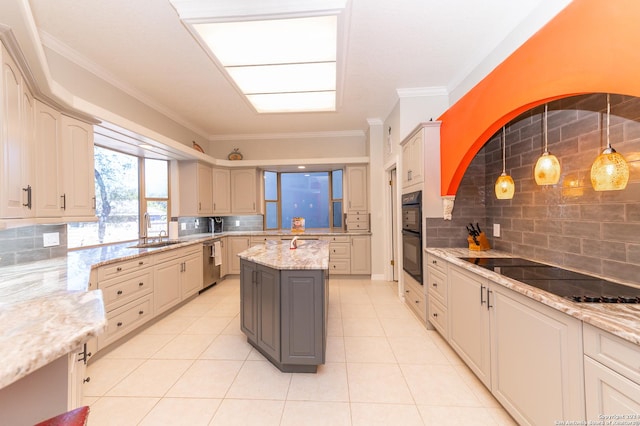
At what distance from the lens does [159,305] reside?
3012 mm

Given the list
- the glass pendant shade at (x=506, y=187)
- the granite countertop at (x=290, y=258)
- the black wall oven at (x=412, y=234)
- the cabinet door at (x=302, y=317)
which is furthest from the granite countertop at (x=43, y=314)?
the glass pendant shade at (x=506, y=187)

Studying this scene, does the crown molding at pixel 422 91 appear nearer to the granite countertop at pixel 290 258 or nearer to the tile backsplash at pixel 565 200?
the tile backsplash at pixel 565 200

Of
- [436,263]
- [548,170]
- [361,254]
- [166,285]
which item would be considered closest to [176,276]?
[166,285]

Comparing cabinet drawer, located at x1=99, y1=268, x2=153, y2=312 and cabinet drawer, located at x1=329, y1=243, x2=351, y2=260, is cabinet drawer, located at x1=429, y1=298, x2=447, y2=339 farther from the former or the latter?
cabinet drawer, located at x1=99, y1=268, x2=153, y2=312

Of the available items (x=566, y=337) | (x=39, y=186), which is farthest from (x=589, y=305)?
(x=39, y=186)

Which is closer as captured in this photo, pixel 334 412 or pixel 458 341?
pixel 334 412

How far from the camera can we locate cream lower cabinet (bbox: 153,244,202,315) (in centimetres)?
302

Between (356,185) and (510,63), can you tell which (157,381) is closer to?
(510,63)

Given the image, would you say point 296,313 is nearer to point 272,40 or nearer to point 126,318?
point 126,318

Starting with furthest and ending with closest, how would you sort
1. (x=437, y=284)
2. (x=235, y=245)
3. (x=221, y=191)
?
(x=221, y=191) → (x=235, y=245) → (x=437, y=284)

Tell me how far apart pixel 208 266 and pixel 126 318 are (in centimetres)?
164

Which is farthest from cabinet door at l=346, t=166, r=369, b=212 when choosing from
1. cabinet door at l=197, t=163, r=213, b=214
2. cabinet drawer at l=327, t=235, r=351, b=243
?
cabinet door at l=197, t=163, r=213, b=214

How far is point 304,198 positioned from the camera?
5871 millimetres

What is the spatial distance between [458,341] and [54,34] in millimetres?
4618
